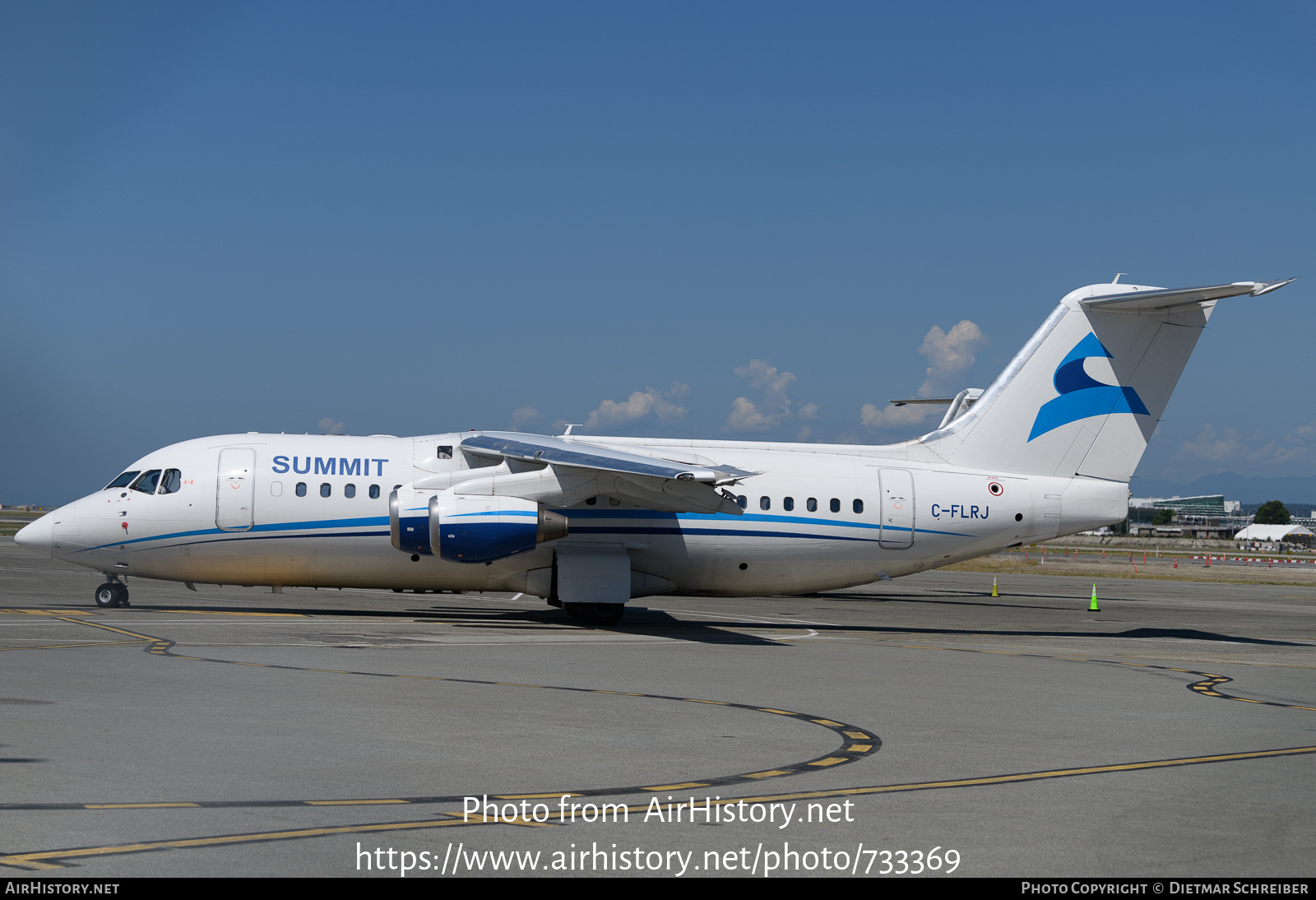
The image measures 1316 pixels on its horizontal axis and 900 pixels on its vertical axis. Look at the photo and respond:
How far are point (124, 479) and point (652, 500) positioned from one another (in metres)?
10.9

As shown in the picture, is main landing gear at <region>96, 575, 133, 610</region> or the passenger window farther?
the passenger window

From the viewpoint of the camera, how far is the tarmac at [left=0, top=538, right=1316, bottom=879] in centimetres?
607

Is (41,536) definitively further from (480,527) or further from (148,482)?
(480,527)

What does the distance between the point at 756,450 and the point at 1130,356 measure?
27.3 ft

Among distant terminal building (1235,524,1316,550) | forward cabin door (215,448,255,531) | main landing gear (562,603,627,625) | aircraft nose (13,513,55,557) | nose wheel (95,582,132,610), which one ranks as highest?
forward cabin door (215,448,255,531)

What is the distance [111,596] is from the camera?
21516 mm

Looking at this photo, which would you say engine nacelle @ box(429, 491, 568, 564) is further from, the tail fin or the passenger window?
the tail fin

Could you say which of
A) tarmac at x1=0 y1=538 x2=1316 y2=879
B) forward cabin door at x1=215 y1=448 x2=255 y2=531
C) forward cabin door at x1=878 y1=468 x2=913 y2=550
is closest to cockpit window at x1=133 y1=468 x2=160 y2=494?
forward cabin door at x1=215 y1=448 x2=255 y2=531

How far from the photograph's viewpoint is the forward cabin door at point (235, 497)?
71.3 feet

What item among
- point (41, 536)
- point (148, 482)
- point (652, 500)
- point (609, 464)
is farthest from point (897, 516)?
point (41, 536)

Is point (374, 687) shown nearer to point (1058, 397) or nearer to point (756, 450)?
point (756, 450)

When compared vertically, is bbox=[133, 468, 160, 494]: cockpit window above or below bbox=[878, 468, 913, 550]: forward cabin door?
above

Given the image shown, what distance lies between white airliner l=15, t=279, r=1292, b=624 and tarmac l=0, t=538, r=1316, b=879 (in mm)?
2444

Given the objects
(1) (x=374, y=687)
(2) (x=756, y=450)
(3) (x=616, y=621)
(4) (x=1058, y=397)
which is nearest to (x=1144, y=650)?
(4) (x=1058, y=397)
